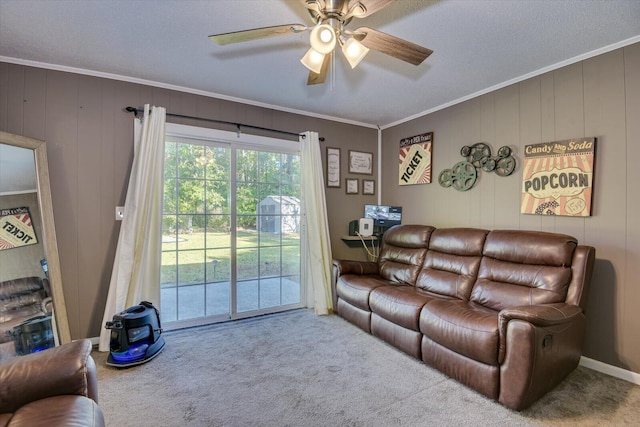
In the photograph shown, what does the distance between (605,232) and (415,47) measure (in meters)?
2.10

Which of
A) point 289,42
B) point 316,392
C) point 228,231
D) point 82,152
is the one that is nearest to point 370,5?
point 289,42

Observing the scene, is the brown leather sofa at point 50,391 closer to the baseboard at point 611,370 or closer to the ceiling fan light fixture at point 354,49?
the ceiling fan light fixture at point 354,49

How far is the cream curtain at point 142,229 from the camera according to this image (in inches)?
108

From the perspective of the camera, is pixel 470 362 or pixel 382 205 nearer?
pixel 470 362

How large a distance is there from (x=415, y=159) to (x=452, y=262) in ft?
5.10

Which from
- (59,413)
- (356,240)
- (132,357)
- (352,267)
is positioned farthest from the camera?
(356,240)

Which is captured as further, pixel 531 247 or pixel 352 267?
pixel 352 267

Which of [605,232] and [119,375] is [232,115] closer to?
[119,375]

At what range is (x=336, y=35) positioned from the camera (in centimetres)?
165

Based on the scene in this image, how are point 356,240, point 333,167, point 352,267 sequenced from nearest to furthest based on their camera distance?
point 352,267 → point 333,167 → point 356,240

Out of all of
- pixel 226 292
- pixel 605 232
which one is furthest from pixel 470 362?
pixel 226 292

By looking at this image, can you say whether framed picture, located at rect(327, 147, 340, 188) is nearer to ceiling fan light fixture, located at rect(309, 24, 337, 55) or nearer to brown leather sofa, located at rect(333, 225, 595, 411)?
brown leather sofa, located at rect(333, 225, 595, 411)

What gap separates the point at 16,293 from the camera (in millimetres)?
2293

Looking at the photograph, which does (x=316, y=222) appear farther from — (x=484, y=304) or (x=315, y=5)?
(x=315, y=5)
